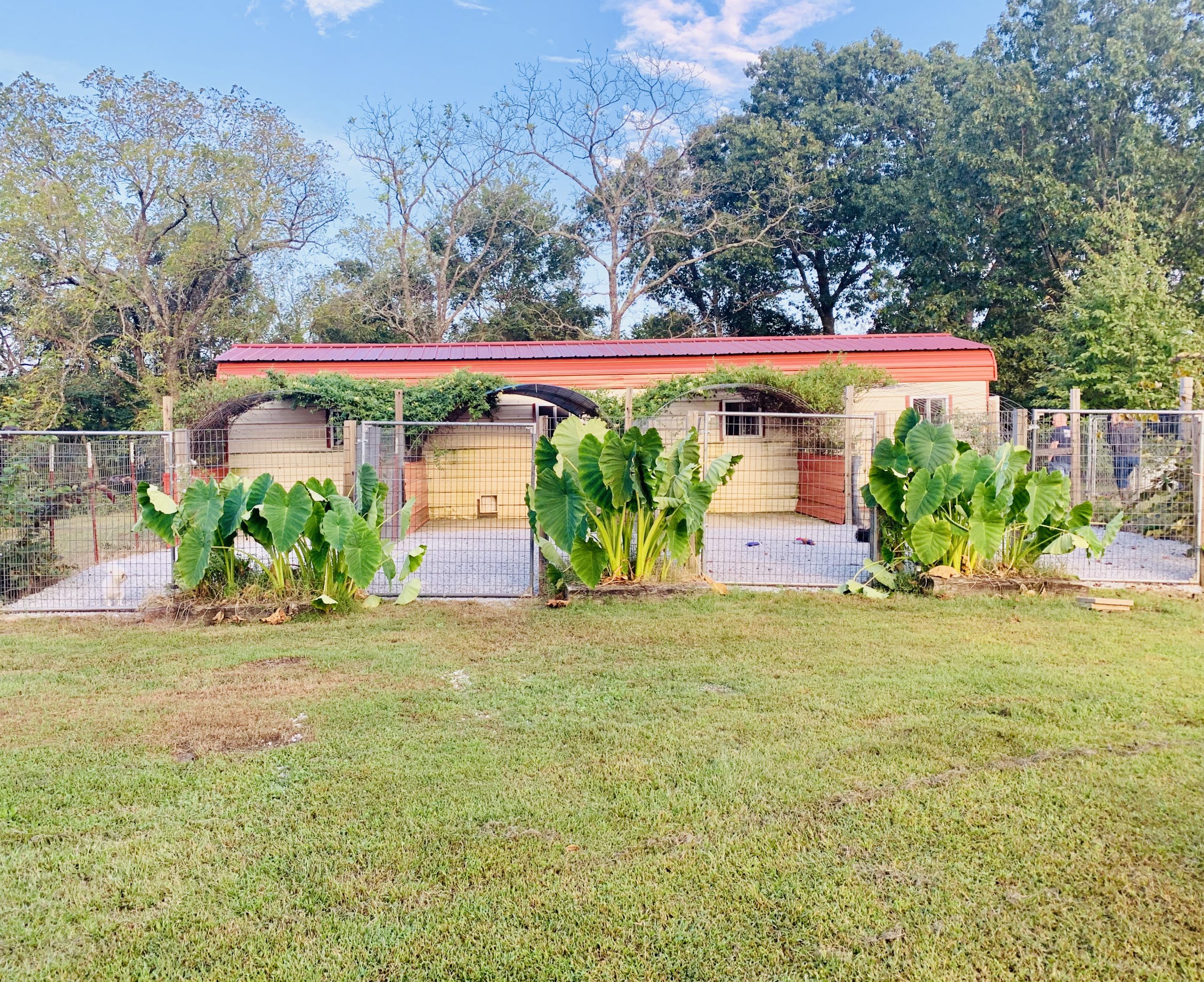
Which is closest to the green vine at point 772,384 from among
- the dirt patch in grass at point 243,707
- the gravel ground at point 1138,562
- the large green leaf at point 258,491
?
the gravel ground at point 1138,562

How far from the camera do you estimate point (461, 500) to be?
13.8 metres

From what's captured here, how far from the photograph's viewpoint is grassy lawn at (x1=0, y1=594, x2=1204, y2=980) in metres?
2.17

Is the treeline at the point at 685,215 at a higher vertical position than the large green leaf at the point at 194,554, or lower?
higher

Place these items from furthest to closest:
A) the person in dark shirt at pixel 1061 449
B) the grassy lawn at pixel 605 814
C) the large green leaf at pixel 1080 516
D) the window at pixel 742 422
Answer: the window at pixel 742 422 → the person in dark shirt at pixel 1061 449 → the large green leaf at pixel 1080 516 → the grassy lawn at pixel 605 814

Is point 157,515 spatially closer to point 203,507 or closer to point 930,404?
point 203,507

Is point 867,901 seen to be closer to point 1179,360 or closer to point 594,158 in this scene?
point 1179,360

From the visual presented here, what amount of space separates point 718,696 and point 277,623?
3.60 m

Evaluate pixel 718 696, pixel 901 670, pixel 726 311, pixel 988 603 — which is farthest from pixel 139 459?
pixel 726 311

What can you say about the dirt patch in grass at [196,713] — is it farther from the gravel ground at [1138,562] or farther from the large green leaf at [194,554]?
the gravel ground at [1138,562]

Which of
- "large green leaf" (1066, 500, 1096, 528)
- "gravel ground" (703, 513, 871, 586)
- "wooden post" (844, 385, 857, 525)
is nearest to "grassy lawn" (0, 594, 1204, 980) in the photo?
"large green leaf" (1066, 500, 1096, 528)

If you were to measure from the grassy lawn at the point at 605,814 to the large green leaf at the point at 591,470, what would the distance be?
190 cm

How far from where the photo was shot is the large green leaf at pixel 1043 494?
6801 millimetres

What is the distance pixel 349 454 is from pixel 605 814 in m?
5.73

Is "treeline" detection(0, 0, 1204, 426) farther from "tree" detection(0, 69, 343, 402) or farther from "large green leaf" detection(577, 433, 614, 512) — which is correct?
"large green leaf" detection(577, 433, 614, 512)
